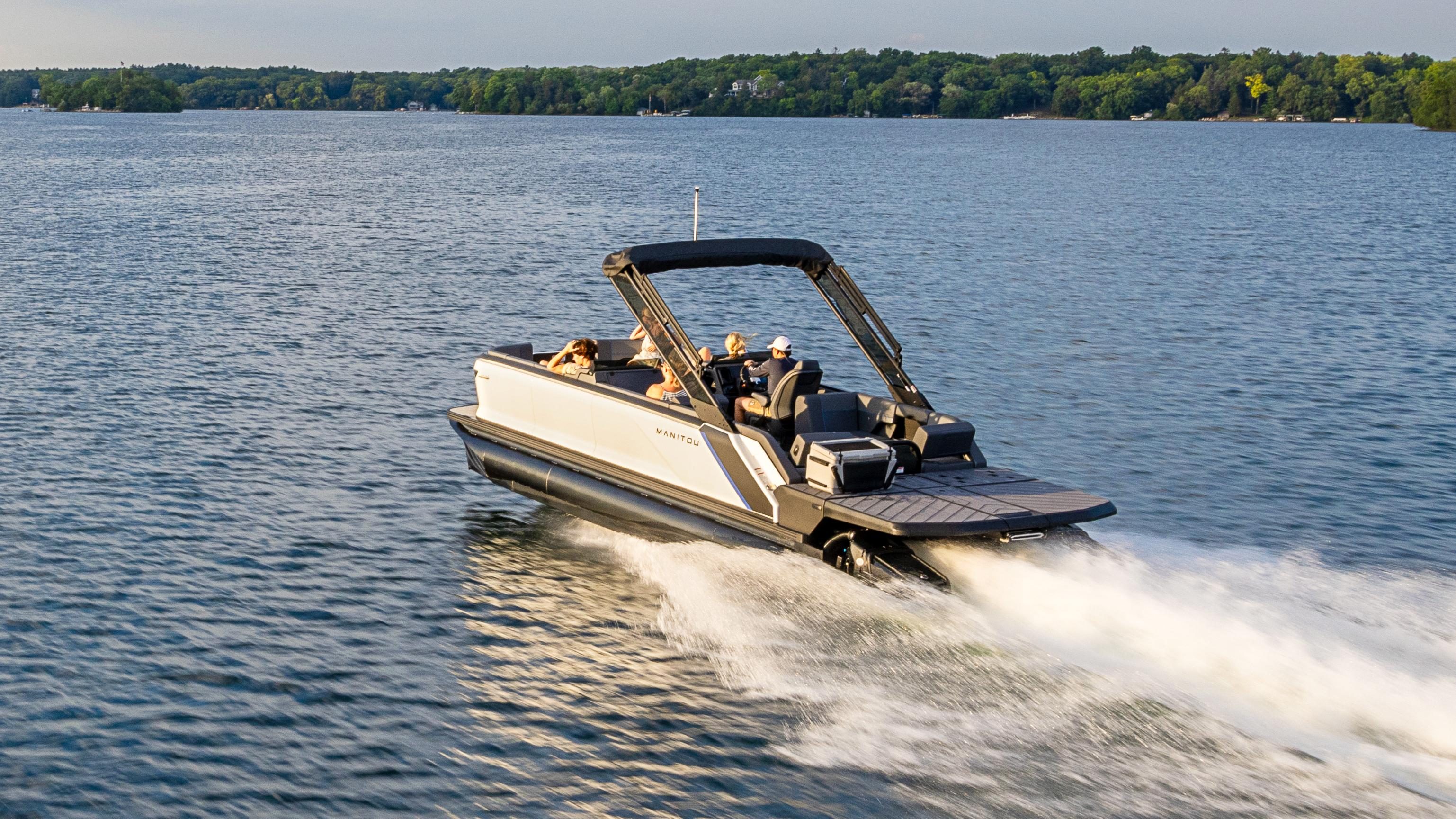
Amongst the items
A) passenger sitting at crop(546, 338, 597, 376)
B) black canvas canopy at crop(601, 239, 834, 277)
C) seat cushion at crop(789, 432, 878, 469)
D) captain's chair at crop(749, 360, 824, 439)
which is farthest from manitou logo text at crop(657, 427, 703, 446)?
passenger sitting at crop(546, 338, 597, 376)

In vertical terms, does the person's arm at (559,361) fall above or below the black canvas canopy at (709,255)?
below

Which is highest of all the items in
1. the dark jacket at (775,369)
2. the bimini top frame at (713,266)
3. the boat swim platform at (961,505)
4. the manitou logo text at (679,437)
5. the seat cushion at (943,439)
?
the bimini top frame at (713,266)

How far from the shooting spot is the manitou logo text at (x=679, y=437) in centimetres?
1221

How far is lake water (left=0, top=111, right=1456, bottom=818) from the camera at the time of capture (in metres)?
8.79

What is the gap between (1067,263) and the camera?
36.0 metres

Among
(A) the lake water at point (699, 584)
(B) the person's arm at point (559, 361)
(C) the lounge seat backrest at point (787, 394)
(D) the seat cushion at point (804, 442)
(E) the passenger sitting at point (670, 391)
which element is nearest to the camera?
(A) the lake water at point (699, 584)

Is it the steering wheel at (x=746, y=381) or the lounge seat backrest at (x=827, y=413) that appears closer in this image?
the lounge seat backrest at (x=827, y=413)

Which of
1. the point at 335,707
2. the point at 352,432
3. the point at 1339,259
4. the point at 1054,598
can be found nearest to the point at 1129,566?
the point at 1054,598

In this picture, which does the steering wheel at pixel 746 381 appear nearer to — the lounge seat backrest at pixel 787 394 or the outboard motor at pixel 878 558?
the lounge seat backrest at pixel 787 394

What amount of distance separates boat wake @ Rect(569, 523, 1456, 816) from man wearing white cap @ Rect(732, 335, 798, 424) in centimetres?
135

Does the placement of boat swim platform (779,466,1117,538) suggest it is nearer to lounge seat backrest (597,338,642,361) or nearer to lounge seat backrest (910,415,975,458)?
lounge seat backrest (910,415,975,458)

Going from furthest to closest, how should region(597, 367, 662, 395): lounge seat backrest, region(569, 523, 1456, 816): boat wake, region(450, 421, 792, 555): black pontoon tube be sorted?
region(597, 367, 662, 395): lounge seat backrest, region(450, 421, 792, 555): black pontoon tube, region(569, 523, 1456, 816): boat wake

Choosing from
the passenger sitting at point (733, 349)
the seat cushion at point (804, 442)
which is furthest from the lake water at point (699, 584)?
the passenger sitting at point (733, 349)

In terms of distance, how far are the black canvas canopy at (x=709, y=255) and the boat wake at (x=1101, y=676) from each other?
2.59m
